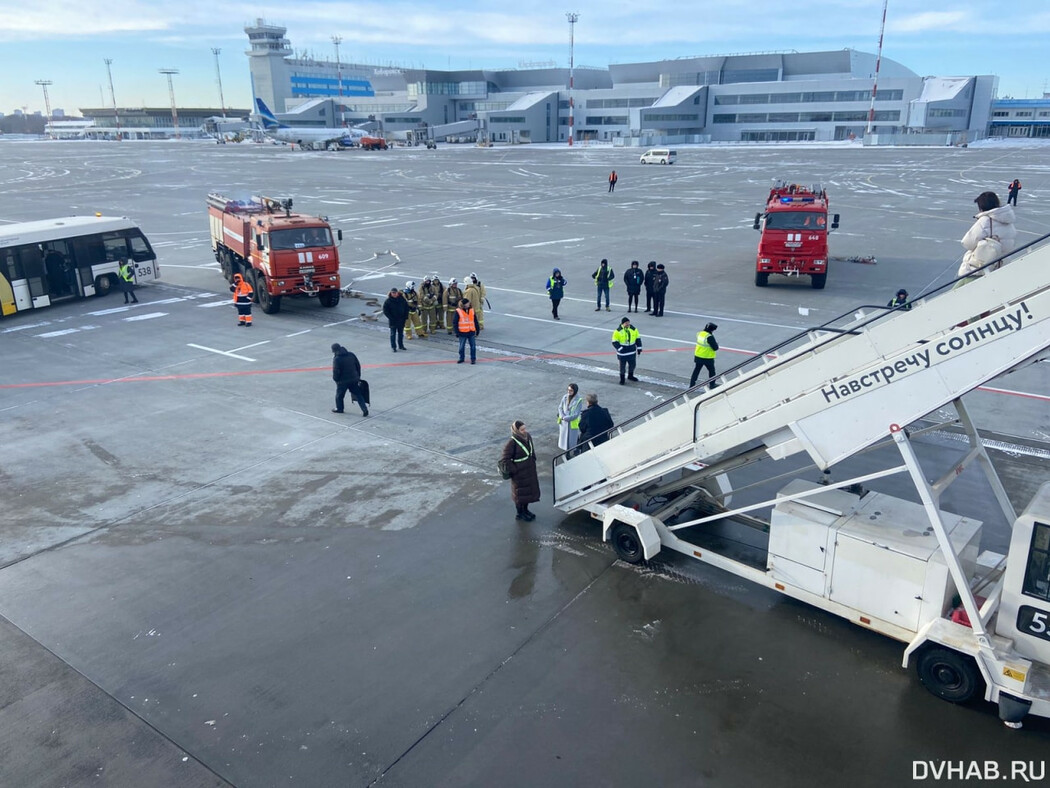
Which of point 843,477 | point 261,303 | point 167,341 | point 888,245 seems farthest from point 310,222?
point 888,245

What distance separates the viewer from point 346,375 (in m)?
13.7

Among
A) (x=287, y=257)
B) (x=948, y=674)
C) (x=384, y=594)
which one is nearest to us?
(x=948, y=674)

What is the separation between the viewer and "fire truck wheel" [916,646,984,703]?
6.60 meters

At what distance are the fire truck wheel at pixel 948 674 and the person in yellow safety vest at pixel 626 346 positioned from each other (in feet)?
29.3

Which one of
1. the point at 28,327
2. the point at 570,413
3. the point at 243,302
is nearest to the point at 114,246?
the point at 28,327

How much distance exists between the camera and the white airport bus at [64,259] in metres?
22.3

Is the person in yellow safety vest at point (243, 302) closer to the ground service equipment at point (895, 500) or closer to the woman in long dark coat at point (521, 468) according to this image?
the woman in long dark coat at point (521, 468)

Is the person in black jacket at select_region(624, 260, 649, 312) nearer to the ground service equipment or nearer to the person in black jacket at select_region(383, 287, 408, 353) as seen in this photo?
the person in black jacket at select_region(383, 287, 408, 353)

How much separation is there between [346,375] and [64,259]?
15.6 metres

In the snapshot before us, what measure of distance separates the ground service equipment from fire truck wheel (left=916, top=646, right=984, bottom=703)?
13 millimetres

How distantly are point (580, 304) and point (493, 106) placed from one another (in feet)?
466

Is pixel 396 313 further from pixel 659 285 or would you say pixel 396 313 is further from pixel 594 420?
pixel 594 420

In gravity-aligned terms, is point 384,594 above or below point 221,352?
below

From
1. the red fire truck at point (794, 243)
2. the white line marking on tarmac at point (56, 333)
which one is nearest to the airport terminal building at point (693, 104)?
the red fire truck at point (794, 243)
